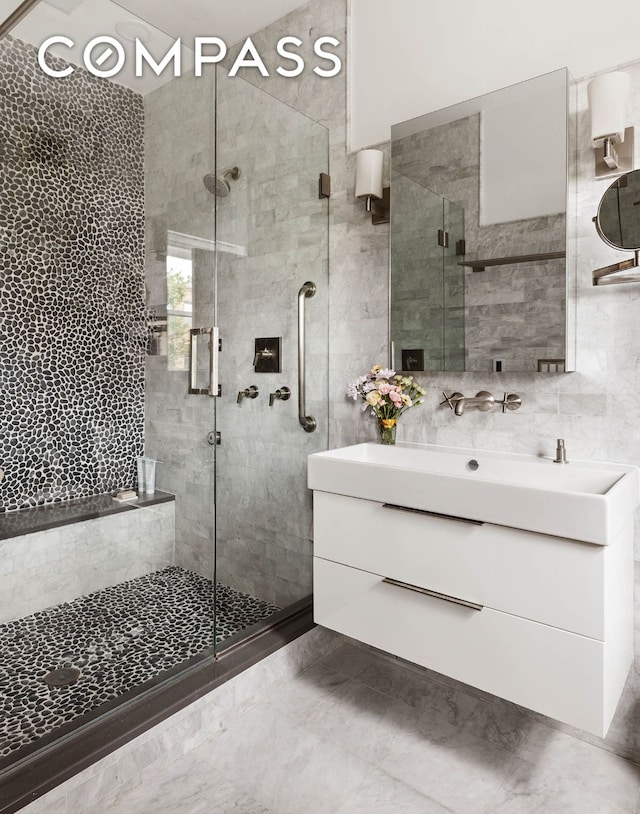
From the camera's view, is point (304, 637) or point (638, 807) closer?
point (638, 807)

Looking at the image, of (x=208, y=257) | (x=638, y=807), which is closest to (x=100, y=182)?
(x=208, y=257)

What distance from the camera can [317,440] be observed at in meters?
2.37

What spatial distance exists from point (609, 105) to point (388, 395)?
1.19 metres

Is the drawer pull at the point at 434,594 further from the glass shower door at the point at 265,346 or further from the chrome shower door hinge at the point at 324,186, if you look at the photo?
the chrome shower door hinge at the point at 324,186

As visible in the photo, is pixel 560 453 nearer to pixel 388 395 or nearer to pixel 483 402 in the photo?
pixel 483 402

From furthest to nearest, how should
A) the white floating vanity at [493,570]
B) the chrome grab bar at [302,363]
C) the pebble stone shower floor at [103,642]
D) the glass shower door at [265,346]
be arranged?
1. the chrome grab bar at [302,363]
2. the glass shower door at [265,346]
3. the pebble stone shower floor at [103,642]
4. the white floating vanity at [493,570]

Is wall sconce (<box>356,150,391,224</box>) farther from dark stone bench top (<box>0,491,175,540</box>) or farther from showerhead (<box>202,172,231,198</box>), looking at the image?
dark stone bench top (<box>0,491,175,540</box>)

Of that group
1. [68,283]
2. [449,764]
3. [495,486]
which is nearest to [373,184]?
[68,283]

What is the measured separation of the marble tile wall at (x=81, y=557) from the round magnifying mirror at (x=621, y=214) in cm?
174

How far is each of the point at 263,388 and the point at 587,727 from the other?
1503 mm

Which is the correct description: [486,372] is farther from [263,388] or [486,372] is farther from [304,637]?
[304,637]

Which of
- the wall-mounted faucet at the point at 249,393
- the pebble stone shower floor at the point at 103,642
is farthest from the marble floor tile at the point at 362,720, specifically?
the wall-mounted faucet at the point at 249,393

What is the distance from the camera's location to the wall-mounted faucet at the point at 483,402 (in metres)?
1.86

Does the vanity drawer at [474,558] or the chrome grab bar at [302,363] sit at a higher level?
the chrome grab bar at [302,363]
